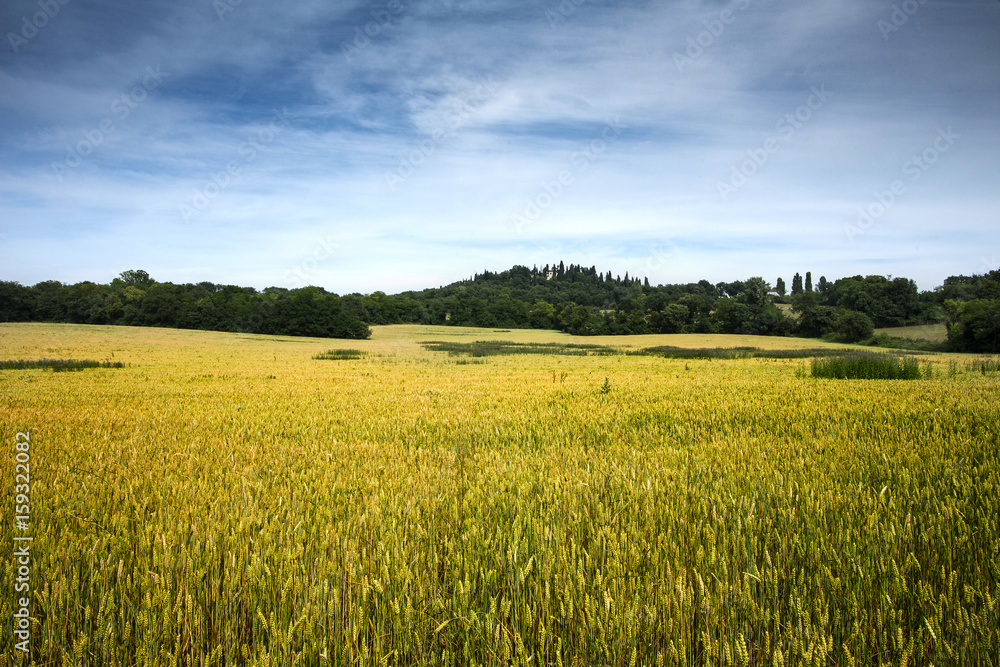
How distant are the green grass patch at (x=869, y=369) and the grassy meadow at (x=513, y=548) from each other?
37.1 ft

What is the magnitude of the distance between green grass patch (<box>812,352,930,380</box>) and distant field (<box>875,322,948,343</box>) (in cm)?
8433

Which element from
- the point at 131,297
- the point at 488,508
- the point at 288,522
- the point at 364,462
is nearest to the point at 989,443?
the point at 488,508

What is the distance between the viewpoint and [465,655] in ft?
7.54

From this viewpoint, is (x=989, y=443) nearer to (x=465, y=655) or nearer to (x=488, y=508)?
(x=488, y=508)

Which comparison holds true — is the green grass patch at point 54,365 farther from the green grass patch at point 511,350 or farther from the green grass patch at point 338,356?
the green grass patch at point 511,350

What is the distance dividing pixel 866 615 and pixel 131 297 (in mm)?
130828

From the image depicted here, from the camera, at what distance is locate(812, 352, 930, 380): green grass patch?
16.3 metres

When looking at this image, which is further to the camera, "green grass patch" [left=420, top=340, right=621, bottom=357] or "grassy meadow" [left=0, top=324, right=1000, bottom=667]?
"green grass patch" [left=420, top=340, right=621, bottom=357]

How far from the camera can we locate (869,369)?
16.7 m

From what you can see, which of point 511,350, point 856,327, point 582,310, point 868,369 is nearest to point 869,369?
point 868,369

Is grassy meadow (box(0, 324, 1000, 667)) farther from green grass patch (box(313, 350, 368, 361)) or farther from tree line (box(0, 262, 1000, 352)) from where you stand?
tree line (box(0, 262, 1000, 352))

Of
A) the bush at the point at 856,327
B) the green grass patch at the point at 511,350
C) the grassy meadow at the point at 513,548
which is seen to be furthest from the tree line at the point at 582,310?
the grassy meadow at the point at 513,548

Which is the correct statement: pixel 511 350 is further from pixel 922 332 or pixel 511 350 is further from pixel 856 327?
pixel 922 332

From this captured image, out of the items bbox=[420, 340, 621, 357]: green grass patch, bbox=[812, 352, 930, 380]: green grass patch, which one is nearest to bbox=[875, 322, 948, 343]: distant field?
bbox=[420, 340, 621, 357]: green grass patch
